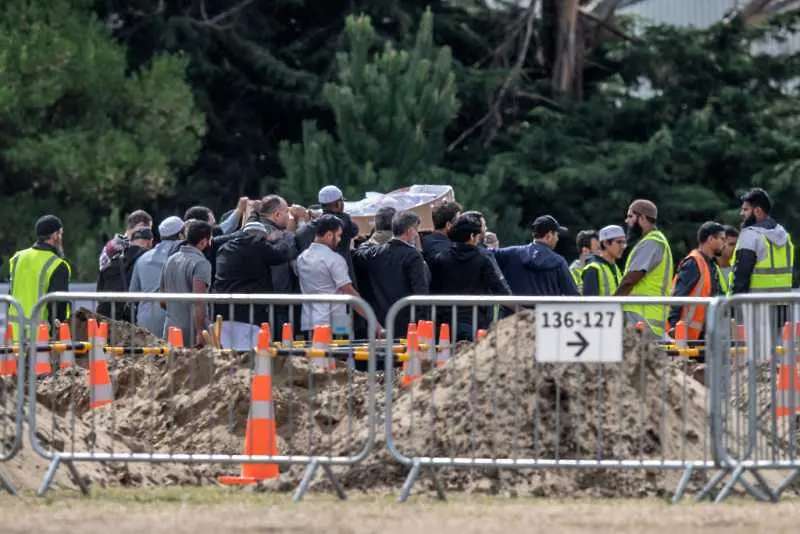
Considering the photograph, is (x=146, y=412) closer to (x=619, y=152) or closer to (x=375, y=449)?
(x=375, y=449)

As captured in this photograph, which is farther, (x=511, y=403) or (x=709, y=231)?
(x=709, y=231)

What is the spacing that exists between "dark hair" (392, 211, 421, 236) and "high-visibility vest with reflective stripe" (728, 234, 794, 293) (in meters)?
2.81

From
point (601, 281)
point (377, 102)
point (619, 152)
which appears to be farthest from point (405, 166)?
point (601, 281)

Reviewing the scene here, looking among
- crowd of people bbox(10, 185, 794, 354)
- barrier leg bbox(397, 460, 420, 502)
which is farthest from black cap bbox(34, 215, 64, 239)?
barrier leg bbox(397, 460, 420, 502)

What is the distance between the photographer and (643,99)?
41.9 metres

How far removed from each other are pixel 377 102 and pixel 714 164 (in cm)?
751

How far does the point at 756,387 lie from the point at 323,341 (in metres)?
2.67

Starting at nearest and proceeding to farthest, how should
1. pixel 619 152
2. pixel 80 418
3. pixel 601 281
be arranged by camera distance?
1. pixel 80 418
2. pixel 601 281
3. pixel 619 152

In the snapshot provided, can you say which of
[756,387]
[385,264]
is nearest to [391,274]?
[385,264]

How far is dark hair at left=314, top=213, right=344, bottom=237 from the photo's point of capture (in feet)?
53.2

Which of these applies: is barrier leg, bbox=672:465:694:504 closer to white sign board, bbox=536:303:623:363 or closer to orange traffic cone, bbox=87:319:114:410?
white sign board, bbox=536:303:623:363

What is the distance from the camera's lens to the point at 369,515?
10.8 meters

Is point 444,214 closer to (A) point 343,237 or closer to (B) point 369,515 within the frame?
(A) point 343,237

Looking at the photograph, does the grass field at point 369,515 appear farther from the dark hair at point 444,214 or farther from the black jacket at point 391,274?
the dark hair at point 444,214
